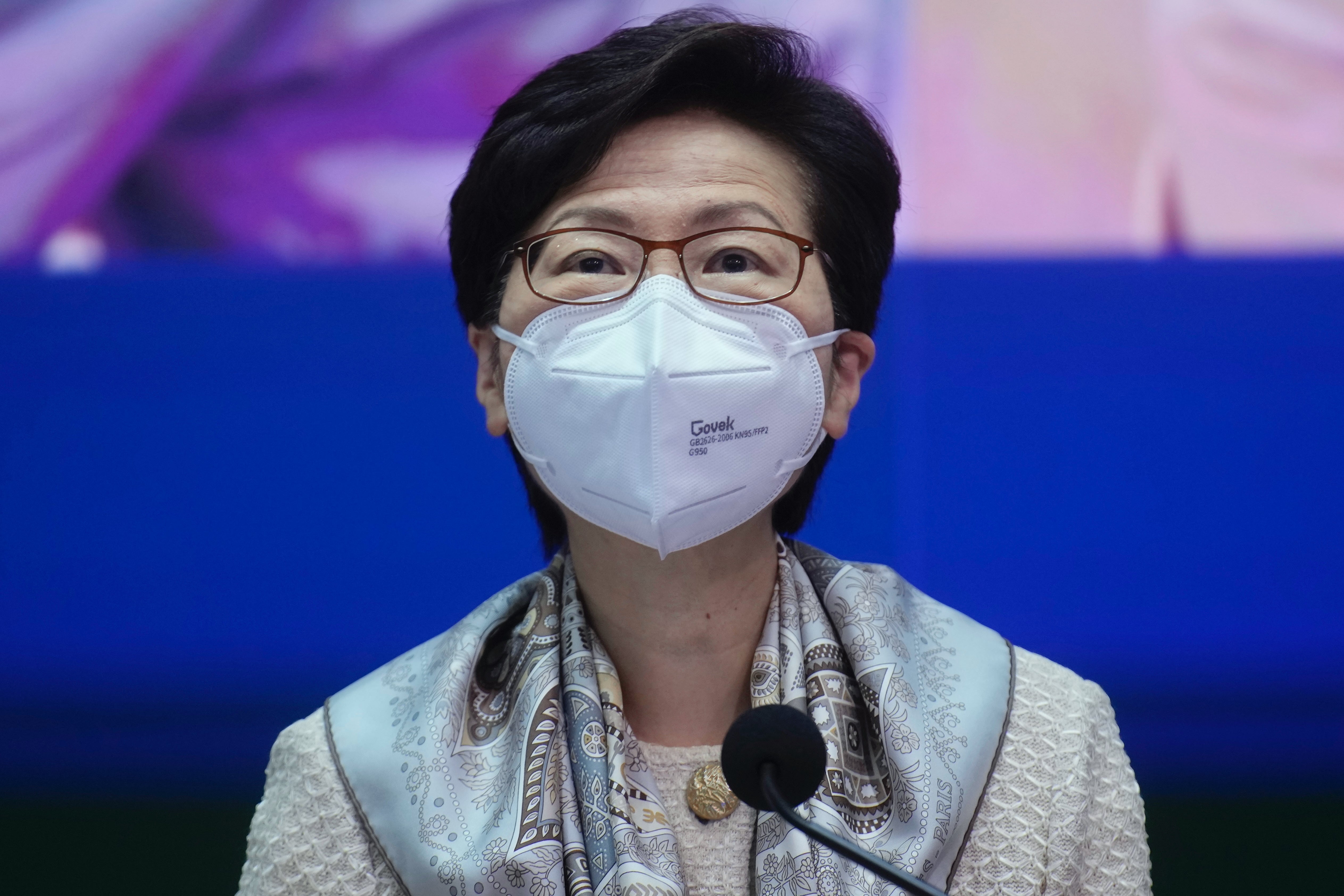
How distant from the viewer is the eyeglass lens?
→ 134cm

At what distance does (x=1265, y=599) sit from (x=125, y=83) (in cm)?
220

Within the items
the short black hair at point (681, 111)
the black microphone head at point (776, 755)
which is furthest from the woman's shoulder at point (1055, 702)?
the black microphone head at point (776, 755)

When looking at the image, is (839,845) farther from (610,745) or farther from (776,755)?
(610,745)

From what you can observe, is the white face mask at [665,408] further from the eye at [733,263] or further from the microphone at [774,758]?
the microphone at [774,758]

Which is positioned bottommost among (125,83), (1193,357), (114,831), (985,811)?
(114,831)

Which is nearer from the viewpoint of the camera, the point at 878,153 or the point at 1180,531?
the point at 878,153

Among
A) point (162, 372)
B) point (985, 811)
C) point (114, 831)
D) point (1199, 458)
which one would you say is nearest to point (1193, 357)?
point (1199, 458)

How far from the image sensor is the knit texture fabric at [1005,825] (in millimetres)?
1345

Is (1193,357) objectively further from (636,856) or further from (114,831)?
(114,831)

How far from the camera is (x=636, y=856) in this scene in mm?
1278

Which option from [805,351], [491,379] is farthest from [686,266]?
[491,379]

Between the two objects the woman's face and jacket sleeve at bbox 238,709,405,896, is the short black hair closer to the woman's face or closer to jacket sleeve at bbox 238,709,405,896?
the woman's face

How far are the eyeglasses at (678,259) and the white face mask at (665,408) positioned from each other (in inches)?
0.9

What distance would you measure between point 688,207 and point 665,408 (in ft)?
0.85
